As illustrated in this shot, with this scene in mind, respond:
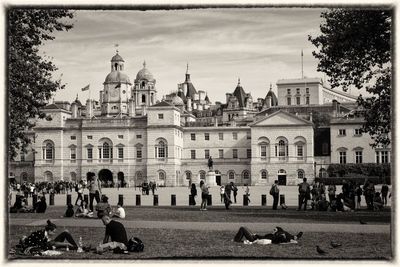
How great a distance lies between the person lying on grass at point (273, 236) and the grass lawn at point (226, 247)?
0.17 m

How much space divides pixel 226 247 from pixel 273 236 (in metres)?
1.16

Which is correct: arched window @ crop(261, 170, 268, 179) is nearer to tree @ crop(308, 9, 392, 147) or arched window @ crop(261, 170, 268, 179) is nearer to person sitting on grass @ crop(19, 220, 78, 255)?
tree @ crop(308, 9, 392, 147)

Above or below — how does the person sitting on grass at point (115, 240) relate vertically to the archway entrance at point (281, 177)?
below

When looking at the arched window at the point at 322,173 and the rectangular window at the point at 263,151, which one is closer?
the arched window at the point at 322,173

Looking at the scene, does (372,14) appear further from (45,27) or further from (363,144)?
(363,144)

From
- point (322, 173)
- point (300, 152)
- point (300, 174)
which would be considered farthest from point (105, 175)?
point (322, 173)

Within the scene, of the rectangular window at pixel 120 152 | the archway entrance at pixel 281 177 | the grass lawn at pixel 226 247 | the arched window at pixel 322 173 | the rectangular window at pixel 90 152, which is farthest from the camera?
the rectangular window at pixel 120 152

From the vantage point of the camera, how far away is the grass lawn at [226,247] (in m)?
14.2

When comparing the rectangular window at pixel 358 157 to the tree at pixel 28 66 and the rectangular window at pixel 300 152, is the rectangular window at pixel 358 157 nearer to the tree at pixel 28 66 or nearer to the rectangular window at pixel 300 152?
the rectangular window at pixel 300 152

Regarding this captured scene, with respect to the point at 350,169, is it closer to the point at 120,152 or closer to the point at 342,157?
the point at 342,157

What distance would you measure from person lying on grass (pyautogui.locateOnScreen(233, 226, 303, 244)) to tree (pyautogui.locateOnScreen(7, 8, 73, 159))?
21.6 ft

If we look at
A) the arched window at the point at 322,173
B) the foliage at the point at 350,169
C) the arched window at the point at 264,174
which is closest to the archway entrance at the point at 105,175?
the arched window at the point at 264,174

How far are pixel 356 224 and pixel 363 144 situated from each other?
166 feet

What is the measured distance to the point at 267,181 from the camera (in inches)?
2832
